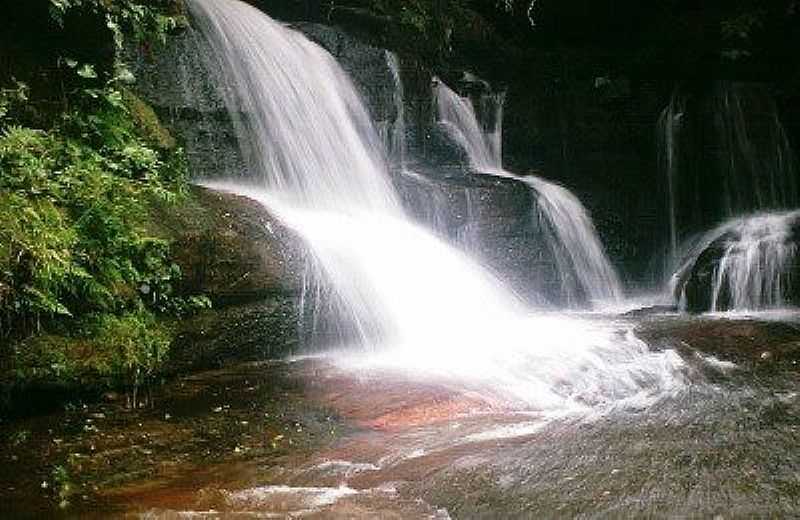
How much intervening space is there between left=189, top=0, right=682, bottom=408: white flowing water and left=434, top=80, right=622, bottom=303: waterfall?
65.7 inches

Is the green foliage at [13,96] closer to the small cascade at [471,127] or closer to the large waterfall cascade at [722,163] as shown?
the small cascade at [471,127]

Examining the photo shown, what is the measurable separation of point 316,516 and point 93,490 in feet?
3.93

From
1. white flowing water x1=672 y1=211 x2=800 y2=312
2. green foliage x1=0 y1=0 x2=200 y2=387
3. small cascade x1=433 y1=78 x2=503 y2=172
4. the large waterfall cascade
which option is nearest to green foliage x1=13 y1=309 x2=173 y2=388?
green foliage x1=0 y1=0 x2=200 y2=387

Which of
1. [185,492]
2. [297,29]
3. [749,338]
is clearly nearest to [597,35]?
[297,29]

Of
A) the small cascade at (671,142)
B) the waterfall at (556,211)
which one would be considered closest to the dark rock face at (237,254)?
the waterfall at (556,211)

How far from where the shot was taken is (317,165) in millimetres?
9125

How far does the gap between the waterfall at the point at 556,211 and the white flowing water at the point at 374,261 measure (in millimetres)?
1668

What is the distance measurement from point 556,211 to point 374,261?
397 cm

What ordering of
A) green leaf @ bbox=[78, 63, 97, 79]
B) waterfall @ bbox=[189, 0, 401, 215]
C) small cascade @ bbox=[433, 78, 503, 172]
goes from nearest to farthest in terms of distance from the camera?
green leaf @ bbox=[78, 63, 97, 79], waterfall @ bbox=[189, 0, 401, 215], small cascade @ bbox=[433, 78, 503, 172]

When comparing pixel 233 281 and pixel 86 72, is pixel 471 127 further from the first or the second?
pixel 86 72

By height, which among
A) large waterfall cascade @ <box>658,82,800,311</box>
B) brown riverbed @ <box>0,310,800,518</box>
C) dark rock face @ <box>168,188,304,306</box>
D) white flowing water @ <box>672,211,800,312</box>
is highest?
large waterfall cascade @ <box>658,82,800,311</box>

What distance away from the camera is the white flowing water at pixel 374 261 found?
18.6 ft

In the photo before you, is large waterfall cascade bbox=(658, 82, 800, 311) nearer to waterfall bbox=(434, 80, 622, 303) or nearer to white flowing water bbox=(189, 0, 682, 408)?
waterfall bbox=(434, 80, 622, 303)

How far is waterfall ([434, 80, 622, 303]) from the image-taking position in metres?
10.1
